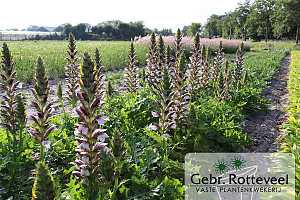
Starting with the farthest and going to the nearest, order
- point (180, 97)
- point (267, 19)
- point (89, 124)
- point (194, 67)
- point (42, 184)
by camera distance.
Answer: point (267, 19) < point (194, 67) < point (180, 97) < point (89, 124) < point (42, 184)

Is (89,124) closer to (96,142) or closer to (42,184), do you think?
(96,142)

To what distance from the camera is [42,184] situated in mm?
Result: 1176

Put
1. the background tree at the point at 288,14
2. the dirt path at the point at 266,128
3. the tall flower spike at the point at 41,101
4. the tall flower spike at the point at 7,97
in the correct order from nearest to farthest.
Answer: the tall flower spike at the point at 41,101 < the tall flower spike at the point at 7,97 < the dirt path at the point at 266,128 < the background tree at the point at 288,14

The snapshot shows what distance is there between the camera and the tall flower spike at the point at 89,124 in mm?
1884

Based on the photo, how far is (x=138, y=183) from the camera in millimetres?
2322

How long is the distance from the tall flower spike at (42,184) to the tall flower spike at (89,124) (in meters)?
0.74

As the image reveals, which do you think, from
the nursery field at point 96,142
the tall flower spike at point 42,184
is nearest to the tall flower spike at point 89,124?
the nursery field at point 96,142

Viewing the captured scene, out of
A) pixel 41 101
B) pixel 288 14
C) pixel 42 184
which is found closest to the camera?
pixel 42 184

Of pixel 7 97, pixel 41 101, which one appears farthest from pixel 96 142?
pixel 7 97

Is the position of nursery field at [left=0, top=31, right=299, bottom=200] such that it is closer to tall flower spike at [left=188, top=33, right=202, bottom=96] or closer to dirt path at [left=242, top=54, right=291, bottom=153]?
dirt path at [left=242, top=54, right=291, bottom=153]

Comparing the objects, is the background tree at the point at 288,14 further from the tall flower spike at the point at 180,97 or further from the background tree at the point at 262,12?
the tall flower spike at the point at 180,97

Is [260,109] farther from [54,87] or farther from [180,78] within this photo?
[54,87]

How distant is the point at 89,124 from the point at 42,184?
0.86 m

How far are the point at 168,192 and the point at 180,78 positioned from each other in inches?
76.5
